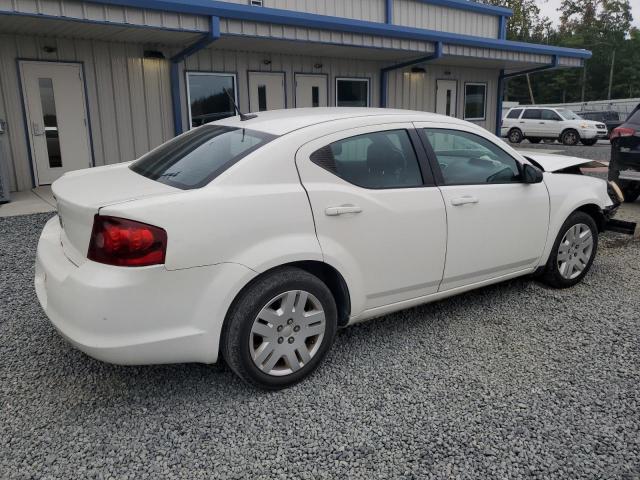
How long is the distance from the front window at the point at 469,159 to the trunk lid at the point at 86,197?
1.87m

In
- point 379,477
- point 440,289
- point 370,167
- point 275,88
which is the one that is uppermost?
point 275,88

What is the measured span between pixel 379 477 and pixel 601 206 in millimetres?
3470

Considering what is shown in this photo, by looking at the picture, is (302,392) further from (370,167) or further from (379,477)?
(370,167)

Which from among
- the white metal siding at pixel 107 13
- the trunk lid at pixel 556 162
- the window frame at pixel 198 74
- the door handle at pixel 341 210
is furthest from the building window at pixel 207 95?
the door handle at pixel 341 210

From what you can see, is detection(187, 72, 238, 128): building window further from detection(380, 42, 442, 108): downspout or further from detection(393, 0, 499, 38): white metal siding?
detection(393, 0, 499, 38): white metal siding

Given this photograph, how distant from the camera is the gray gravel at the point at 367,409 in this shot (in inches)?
94.0

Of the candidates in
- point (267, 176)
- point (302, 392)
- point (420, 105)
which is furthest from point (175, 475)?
point (420, 105)

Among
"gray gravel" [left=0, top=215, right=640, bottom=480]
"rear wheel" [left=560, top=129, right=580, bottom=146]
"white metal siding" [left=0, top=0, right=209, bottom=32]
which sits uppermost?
"white metal siding" [left=0, top=0, right=209, bottom=32]

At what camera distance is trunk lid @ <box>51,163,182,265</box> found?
8.66ft

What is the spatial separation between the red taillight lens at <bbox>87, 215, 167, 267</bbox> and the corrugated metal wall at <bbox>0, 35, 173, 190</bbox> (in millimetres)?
8177

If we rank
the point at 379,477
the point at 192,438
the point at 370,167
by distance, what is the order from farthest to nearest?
1. the point at 370,167
2. the point at 192,438
3. the point at 379,477

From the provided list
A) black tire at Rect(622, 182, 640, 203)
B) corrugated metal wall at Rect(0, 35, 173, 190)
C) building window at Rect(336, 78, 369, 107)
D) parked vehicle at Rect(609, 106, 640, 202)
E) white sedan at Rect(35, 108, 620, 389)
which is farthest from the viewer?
building window at Rect(336, 78, 369, 107)

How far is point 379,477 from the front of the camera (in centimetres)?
230

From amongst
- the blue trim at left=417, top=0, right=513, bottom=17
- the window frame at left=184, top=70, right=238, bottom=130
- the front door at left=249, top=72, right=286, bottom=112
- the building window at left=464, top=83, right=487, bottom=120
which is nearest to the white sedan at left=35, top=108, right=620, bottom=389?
the window frame at left=184, top=70, right=238, bottom=130
